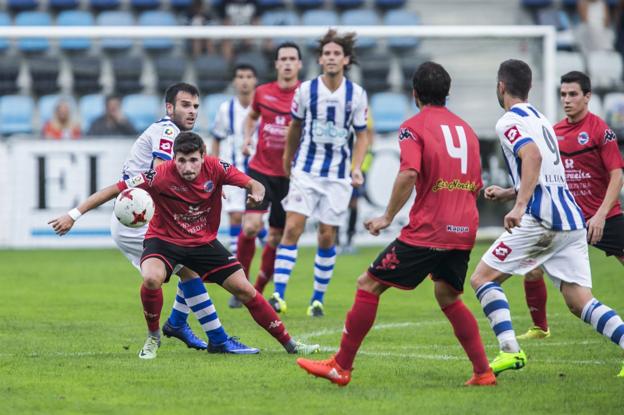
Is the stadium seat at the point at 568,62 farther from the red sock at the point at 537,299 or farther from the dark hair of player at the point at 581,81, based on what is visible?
the dark hair of player at the point at 581,81

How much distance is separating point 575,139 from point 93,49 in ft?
38.0

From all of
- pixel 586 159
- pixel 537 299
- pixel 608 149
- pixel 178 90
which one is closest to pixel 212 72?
pixel 178 90

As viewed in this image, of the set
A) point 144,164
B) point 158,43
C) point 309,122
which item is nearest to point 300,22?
point 158,43

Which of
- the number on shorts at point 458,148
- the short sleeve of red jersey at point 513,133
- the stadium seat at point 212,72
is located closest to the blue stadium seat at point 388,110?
the stadium seat at point 212,72

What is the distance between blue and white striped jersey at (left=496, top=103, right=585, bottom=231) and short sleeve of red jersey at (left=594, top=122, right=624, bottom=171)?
3.96 feet

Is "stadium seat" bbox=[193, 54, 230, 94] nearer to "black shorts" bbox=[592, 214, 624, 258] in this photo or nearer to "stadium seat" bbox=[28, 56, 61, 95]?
"stadium seat" bbox=[28, 56, 61, 95]

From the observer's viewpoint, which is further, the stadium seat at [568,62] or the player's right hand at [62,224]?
the stadium seat at [568,62]

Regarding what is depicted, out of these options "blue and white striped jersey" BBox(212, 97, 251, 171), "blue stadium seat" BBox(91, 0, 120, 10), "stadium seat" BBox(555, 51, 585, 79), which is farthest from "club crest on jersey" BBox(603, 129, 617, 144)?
"blue stadium seat" BBox(91, 0, 120, 10)

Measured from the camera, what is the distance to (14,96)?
1889 centimetres

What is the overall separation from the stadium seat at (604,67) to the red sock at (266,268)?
11.6m

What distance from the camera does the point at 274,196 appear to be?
12.1 metres

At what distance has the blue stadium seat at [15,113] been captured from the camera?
18859 mm

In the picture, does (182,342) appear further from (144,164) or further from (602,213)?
(602,213)

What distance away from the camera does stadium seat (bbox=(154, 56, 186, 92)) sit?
62.5ft
